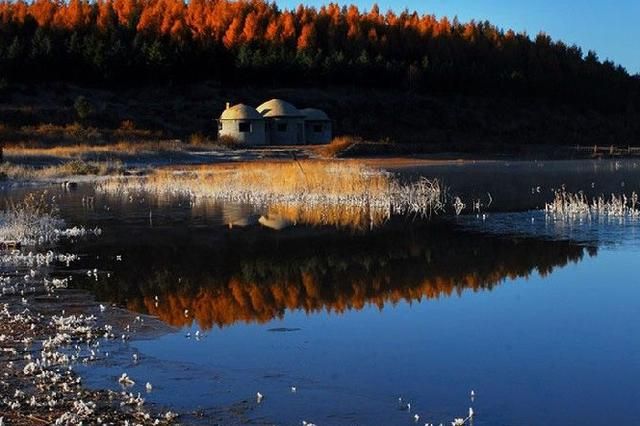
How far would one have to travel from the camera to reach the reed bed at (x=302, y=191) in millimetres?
27391

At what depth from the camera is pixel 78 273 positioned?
605 inches

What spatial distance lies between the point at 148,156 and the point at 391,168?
48.0 ft

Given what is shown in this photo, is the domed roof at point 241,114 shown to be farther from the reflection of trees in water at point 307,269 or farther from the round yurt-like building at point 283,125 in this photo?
the reflection of trees in water at point 307,269

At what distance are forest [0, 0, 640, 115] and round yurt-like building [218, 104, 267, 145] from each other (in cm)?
2484

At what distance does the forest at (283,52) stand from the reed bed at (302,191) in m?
54.2

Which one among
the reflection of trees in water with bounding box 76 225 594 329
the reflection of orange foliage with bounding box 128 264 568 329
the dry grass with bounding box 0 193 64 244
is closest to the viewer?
the reflection of orange foliage with bounding box 128 264 568 329

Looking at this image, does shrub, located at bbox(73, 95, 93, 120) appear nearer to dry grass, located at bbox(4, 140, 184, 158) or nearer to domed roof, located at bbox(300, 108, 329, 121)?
dry grass, located at bbox(4, 140, 184, 158)

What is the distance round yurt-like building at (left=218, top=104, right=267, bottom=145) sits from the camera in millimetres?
73312

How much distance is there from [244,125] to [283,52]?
3154 centimetres

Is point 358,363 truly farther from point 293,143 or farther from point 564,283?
point 293,143

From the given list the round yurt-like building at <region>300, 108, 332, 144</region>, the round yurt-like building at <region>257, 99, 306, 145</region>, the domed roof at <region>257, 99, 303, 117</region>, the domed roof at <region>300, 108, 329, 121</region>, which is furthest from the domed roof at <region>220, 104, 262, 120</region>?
the round yurt-like building at <region>300, 108, 332, 144</region>

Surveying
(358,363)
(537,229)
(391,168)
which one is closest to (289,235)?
(537,229)

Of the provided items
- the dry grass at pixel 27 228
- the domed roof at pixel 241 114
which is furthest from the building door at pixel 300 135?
the dry grass at pixel 27 228

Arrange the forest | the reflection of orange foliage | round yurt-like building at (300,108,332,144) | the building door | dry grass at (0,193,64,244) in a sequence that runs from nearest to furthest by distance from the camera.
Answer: the reflection of orange foliage, dry grass at (0,193,64,244), the building door, round yurt-like building at (300,108,332,144), the forest
